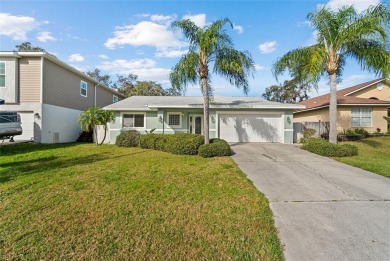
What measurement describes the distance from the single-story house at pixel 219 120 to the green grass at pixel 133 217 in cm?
821

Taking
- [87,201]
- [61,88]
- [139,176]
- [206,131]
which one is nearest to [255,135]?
[206,131]

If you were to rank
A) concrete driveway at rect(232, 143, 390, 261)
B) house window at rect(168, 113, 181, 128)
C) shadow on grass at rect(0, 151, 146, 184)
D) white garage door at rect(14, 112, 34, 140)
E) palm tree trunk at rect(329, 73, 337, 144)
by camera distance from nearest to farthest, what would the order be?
concrete driveway at rect(232, 143, 390, 261) → shadow on grass at rect(0, 151, 146, 184) → palm tree trunk at rect(329, 73, 337, 144) → white garage door at rect(14, 112, 34, 140) → house window at rect(168, 113, 181, 128)

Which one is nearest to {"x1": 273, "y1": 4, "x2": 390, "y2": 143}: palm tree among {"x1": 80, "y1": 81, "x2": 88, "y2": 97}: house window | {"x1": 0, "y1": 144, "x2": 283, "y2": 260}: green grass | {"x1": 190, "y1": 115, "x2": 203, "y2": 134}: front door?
{"x1": 190, "y1": 115, "x2": 203, "y2": 134}: front door

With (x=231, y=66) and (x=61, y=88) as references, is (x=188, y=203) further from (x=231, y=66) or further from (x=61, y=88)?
(x=61, y=88)

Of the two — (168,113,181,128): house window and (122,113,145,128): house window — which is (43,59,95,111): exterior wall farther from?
(168,113,181,128): house window

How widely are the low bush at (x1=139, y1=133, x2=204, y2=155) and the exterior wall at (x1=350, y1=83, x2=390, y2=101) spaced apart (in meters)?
19.4

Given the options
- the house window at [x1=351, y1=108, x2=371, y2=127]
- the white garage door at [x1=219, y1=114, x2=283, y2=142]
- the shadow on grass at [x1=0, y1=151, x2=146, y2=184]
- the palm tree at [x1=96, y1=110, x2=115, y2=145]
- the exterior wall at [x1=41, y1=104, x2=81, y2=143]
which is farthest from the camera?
the house window at [x1=351, y1=108, x2=371, y2=127]

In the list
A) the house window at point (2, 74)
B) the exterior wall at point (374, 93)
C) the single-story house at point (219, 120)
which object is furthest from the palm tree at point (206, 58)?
the exterior wall at point (374, 93)

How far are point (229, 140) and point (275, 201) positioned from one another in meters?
9.99

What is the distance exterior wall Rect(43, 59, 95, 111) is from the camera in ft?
Result: 44.0

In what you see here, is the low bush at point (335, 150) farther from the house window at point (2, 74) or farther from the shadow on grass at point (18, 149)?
the house window at point (2, 74)

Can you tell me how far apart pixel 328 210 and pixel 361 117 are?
1781 cm

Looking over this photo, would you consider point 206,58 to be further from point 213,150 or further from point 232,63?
point 213,150

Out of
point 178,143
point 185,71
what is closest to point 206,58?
point 185,71
